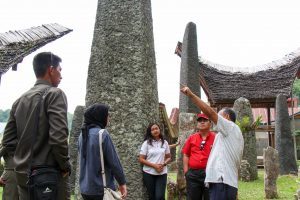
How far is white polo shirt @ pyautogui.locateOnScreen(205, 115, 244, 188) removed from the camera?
4262 mm

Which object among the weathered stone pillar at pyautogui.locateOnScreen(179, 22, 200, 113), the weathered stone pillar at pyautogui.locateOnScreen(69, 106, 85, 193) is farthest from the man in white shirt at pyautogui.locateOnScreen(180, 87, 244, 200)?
the weathered stone pillar at pyautogui.locateOnScreen(179, 22, 200, 113)

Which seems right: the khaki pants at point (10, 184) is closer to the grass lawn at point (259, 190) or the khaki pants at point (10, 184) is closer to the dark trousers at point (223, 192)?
the dark trousers at point (223, 192)

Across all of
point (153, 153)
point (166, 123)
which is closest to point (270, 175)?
point (153, 153)

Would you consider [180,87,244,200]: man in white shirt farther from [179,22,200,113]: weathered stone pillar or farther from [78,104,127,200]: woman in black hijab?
[179,22,200,113]: weathered stone pillar

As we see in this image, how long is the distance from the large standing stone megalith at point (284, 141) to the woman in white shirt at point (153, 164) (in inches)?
440

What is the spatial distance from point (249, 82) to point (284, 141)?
4.97 m

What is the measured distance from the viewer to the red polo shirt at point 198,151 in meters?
5.42

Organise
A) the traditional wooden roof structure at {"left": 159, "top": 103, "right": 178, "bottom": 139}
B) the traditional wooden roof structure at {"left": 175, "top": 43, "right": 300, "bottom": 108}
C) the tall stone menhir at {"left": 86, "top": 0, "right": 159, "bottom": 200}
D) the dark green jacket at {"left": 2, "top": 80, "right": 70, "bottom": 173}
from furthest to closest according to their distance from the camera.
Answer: the traditional wooden roof structure at {"left": 175, "top": 43, "right": 300, "bottom": 108}, the traditional wooden roof structure at {"left": 159, "top": 103, "right": 178, "bottom": 139}, the tall stone menhir at {"left": 86, "top": 0, "right": 159, "bottom": 200}, the dark green jacket at {"left": 2, "top": 80, "right": 70, "bottom": 173}

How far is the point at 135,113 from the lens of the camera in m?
5.61

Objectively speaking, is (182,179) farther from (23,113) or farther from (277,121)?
(277,121)

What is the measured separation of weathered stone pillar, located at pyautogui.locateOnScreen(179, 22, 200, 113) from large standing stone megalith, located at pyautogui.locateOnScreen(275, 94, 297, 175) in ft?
13.2

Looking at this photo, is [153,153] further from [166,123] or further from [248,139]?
[166,123]

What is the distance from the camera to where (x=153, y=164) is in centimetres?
555

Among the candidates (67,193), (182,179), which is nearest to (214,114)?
(67,193)
